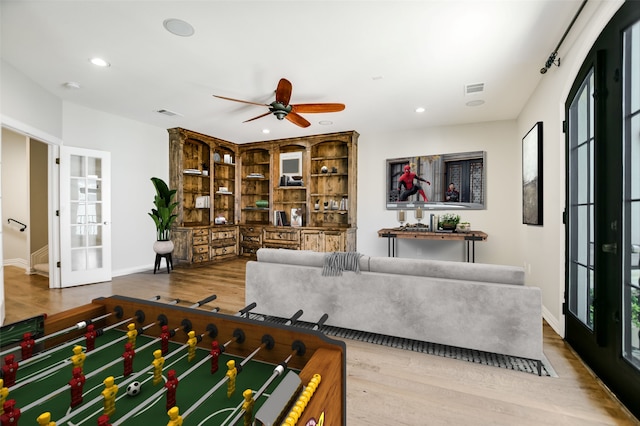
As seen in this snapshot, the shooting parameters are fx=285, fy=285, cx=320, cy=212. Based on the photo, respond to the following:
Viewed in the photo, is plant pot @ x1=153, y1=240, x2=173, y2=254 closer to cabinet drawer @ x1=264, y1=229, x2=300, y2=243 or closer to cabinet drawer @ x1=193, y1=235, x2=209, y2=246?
cabinet drawer @ x1=193, y1=235, x2=209, y2=246

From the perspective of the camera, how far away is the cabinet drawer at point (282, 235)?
601cm

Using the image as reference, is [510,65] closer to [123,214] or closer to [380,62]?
[380,62]

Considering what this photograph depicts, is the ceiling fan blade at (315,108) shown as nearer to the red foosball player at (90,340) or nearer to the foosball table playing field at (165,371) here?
the foosball table playing field at (165,371)

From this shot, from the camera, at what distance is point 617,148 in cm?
174

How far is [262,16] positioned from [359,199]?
4.04 metres

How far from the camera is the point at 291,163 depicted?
6.36m

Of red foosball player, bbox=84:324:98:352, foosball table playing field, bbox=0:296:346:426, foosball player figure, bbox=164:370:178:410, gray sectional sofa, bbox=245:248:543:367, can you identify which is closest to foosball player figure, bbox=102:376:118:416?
foosball table playing field, bbox=0:296:346:426

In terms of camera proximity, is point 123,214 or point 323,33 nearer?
point 323,33

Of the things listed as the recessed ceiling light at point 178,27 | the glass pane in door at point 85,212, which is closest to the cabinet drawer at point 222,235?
the glass pane in door at point 85,212

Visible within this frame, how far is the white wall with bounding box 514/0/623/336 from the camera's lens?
2.21 meters

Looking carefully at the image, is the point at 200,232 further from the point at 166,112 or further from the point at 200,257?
the point at 166,112

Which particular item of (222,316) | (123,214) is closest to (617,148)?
(222,316)

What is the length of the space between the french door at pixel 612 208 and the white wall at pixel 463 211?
2722mm

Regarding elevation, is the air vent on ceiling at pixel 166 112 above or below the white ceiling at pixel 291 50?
above
